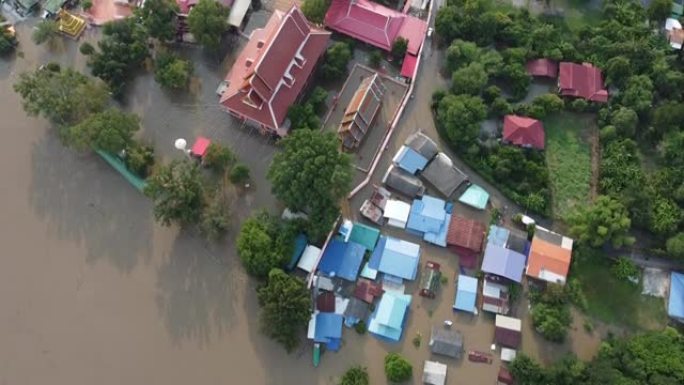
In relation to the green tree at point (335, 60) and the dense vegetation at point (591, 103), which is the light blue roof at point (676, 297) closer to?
the dense vegetation at point (591, 103)

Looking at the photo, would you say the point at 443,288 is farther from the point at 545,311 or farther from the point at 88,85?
the point at 88,85

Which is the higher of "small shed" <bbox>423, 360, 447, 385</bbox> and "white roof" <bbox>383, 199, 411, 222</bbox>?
"white roof" <bbox>383, 199, 411, 222</bbox>

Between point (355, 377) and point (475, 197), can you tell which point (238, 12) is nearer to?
point (475, 197)

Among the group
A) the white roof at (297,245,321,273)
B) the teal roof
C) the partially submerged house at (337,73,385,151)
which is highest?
the partially submerged house at (337,73,385,151)

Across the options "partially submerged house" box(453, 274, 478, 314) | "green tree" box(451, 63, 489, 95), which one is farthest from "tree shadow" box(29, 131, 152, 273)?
"green tree" box(451, 63, 489, 95)

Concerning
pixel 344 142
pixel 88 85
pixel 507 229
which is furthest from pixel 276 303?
pixel 88 85

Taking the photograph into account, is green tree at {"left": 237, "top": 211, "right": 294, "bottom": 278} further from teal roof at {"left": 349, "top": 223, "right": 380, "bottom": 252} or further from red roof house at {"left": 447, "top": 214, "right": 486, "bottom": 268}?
red roof house at {"left": 447, "top": 214, "right": 486, "bottom": 268}
